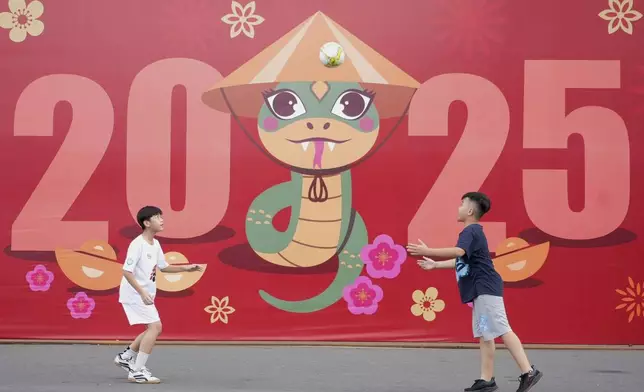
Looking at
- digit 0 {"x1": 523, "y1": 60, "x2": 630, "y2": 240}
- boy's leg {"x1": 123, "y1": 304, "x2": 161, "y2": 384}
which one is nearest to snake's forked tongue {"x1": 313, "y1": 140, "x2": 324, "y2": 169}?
digit 0 {"x1": 523, "y1": 60, "x2": 630, "y2": 240}

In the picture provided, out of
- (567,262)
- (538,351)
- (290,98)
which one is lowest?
(538,351)

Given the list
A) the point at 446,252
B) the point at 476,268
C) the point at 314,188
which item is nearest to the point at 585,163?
the point at 314,188

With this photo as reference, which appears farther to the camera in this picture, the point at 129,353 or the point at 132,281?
the point at 129,353

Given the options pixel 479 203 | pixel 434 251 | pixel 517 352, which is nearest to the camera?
pixel 434 251

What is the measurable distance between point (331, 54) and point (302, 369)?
11.9 feet

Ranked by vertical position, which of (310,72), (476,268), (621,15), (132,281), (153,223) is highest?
(621,15)

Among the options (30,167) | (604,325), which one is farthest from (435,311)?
(30,167)

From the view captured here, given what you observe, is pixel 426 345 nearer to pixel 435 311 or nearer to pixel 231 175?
pixel 435 311

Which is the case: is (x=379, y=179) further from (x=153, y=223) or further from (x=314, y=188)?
(x=153, y=223)

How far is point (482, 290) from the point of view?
8.42 m

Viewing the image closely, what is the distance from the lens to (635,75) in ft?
37.8

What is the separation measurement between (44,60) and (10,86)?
1.58 feet

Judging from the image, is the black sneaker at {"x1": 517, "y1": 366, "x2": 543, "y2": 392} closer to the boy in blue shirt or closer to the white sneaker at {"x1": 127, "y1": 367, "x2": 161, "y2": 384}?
the boy in blue shirt

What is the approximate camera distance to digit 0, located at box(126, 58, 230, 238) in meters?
11.6
